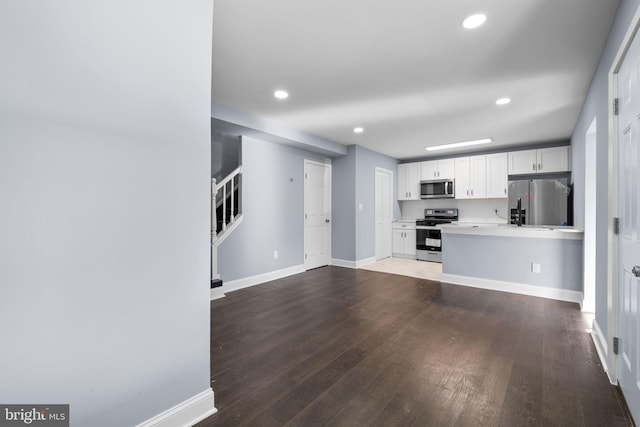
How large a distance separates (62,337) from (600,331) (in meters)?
3.55

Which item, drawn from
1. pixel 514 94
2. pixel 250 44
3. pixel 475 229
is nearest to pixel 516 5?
pixel 514 94

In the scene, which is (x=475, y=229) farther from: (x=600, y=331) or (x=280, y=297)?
(x=280, y=297)

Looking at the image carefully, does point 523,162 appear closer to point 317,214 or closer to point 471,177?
point 471,177

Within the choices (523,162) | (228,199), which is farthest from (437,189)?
(228,199)

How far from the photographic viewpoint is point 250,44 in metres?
2.34

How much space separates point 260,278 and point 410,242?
3760 millimetres

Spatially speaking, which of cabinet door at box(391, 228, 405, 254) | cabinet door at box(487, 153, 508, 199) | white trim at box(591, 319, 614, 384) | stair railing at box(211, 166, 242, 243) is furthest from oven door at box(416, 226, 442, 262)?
stair railing at box(211, 166, 242, 243)

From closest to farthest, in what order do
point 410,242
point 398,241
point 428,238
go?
point 428,238 → point 410,242 → point 398,241

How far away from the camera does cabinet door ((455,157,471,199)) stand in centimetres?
625

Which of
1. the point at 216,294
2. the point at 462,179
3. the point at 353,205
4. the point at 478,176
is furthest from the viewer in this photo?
the point at 462,179

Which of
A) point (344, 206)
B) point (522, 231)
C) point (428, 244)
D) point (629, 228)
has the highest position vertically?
point (344, 206)

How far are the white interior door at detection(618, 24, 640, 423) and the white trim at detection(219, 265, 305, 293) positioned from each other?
3.88 m

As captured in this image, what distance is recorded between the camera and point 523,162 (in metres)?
5.61

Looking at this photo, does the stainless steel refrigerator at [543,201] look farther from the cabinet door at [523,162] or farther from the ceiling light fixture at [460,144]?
the ceiling light fixture at [460,144]
